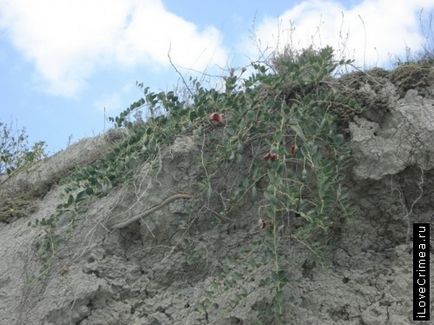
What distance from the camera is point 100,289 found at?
356 cm

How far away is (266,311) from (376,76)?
5.66 ft

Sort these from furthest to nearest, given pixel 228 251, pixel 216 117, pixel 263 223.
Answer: pixel 216 117 < pixel 228 251 < pixel 263 223

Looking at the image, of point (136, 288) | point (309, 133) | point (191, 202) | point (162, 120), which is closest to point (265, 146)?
point (309, 133)

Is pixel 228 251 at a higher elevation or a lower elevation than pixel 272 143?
lower

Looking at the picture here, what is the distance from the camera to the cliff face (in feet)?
10.5

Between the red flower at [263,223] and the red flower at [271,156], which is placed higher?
the red flower at [271,156]

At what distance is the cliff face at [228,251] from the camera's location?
10.5ft

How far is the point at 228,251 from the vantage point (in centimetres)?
353

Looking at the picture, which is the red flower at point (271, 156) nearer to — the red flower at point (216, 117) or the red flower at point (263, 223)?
the red flower at point (263, 223)

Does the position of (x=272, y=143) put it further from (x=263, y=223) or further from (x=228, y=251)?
(x=228, y=251)

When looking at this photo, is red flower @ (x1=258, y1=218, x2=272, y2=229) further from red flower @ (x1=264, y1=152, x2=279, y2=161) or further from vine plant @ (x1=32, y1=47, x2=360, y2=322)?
red flower @ (x1=264, y1=152, x2=279, y2=161)

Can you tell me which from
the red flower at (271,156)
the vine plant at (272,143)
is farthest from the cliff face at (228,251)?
the red flower at (271,156)

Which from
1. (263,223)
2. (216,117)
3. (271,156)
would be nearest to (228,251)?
(263,223)

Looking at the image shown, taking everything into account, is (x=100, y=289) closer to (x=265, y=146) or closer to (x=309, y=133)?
(x=265, y=146)
